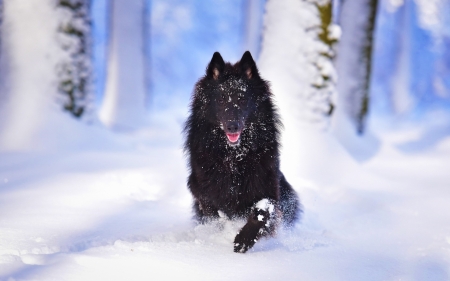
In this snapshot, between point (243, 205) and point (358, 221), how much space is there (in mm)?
2024

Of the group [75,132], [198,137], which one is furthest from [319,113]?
[75,132]

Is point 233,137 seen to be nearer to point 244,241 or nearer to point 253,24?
point 244,241

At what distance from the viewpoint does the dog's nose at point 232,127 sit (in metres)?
3.70

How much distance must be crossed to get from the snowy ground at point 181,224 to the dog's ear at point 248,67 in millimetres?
1436

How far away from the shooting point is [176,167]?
267 inches

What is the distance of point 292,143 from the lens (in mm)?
6773

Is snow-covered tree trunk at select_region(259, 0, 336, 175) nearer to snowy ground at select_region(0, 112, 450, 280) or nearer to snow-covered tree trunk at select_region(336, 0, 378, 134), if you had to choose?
snowy ground at select_region(0, 112, 450, 280)

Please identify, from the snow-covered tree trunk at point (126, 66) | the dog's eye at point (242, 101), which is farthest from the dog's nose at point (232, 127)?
the snow-covered tree trunk at point (126, 66)

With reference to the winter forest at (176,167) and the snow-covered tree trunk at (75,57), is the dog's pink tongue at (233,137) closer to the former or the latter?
the winter forest at (176,167)

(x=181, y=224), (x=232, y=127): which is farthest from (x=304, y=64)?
(x=181, y=224)

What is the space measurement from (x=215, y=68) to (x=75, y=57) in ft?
13.9

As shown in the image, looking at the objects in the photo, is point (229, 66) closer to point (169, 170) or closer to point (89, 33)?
point (169, 170)

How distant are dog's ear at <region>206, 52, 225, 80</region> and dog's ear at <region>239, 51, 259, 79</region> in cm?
18

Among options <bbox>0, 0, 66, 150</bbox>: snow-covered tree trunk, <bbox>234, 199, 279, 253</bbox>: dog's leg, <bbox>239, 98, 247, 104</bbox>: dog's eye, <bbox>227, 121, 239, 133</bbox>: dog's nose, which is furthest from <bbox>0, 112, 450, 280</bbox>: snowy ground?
<bbox>239, 98, 247, 104</bbox>: dog's eye
